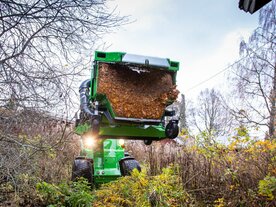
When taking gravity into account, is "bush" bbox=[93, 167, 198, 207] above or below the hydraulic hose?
below

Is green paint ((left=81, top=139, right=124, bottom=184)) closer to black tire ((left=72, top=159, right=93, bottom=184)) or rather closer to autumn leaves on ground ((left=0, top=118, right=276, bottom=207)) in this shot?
black tire ((left=72, top=159, right=93, bottom=184))

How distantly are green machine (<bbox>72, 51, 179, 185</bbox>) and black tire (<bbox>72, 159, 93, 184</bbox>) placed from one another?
4.05 feet

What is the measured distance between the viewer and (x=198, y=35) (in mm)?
8109

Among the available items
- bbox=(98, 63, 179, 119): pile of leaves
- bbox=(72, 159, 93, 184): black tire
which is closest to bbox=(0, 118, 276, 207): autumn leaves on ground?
bbox=(72, 159, 93, 184): black tire

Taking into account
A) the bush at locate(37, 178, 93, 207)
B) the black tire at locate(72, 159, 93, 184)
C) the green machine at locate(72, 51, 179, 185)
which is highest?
the green machine at locate(72, 51, 179, 185)

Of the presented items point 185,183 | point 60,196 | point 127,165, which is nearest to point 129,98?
point 185,183

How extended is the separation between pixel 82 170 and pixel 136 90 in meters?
2.40

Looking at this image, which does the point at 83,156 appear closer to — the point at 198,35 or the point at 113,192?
the point at 113,192

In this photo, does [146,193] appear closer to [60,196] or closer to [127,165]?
[60,196]

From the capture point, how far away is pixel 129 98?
5355mm

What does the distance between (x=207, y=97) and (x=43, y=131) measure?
25764 mm

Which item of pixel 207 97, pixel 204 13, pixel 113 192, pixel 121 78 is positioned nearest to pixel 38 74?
pixel 121 78

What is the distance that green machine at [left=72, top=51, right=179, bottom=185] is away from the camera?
5.27 meters

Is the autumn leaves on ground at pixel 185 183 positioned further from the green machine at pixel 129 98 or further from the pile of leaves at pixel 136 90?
the pile of leaves at pixel 136 90
